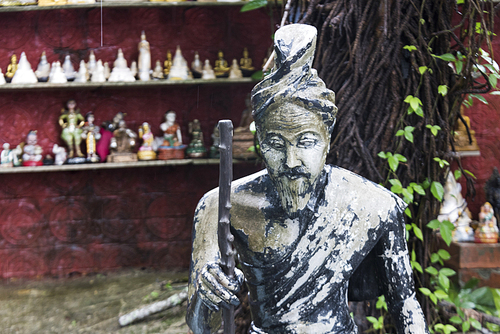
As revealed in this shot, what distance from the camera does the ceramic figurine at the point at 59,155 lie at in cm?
382

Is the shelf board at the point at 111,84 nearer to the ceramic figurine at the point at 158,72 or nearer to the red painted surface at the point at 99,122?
the ceramic figurine at the point at 158,72

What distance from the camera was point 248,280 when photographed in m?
1.19

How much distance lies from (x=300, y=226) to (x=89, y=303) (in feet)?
9.56

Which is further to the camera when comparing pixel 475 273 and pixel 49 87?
pixel 49 87

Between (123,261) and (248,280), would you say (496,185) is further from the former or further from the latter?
(123,261)

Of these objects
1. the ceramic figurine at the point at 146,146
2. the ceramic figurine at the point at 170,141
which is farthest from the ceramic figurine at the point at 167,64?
the ceramic figurine at the point at 146,146

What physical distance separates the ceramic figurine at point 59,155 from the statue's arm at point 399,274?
10.7 feet

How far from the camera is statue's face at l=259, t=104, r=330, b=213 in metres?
1.04

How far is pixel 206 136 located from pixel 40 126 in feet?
4.68

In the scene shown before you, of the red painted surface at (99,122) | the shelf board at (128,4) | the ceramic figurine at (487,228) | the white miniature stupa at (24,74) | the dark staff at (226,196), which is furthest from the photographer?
the red painted surface at (99,122)

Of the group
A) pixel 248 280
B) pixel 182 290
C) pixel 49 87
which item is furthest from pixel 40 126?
pixel 248 280

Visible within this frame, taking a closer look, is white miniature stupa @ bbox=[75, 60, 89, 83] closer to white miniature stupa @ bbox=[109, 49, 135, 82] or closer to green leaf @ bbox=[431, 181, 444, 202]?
white miniature stupa @ bbox=[109, 49, 135, 82]

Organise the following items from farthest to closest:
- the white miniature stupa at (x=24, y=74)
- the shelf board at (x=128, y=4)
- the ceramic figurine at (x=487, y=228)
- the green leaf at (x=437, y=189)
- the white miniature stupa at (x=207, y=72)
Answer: the white miniature stupa at (x=207, y=72), the white miniature stupa at (x=24, y=74), the shelf board at (x=128, y=4), the ceramic figurine at (x=487, y=228), the green leaf at (x=437, y=189)

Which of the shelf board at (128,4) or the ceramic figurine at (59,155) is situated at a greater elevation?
the shelf board at (128,4)
